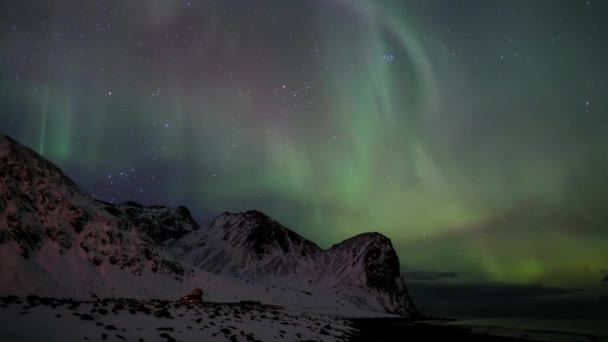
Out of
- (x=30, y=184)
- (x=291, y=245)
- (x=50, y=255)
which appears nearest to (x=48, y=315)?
(x=50, y=255)

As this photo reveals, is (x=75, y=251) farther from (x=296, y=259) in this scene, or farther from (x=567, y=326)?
(x=296, y=259)

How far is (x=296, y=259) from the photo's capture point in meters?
152

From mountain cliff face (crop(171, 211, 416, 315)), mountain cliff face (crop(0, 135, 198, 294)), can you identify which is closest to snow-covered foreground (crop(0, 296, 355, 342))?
mountain cliff face (crop(0, 135, 198, 294))

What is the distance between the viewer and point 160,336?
1491 cm

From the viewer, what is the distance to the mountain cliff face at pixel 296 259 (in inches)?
5059

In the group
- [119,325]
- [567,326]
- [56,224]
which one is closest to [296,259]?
[56,224]

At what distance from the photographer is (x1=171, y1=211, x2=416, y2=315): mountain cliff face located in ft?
422

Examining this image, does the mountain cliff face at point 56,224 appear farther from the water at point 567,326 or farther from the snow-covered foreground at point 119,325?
the water at point 567,326

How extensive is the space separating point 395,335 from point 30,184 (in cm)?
5785

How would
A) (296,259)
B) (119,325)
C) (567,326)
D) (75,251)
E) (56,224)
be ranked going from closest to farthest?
(119,325) < (567,326) < (75,251) < (56,224) < (296,259)

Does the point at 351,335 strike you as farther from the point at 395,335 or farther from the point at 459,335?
the point at 459,335

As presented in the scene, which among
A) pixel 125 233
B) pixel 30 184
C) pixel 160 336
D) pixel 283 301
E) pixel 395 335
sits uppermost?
pixel 30 184

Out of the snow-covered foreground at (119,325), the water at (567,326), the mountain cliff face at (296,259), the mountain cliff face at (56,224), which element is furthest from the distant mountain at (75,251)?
the water at (567,326)

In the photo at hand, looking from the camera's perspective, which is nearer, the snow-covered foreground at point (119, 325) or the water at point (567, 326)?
the snow-covered foreground at point (119, 325)
